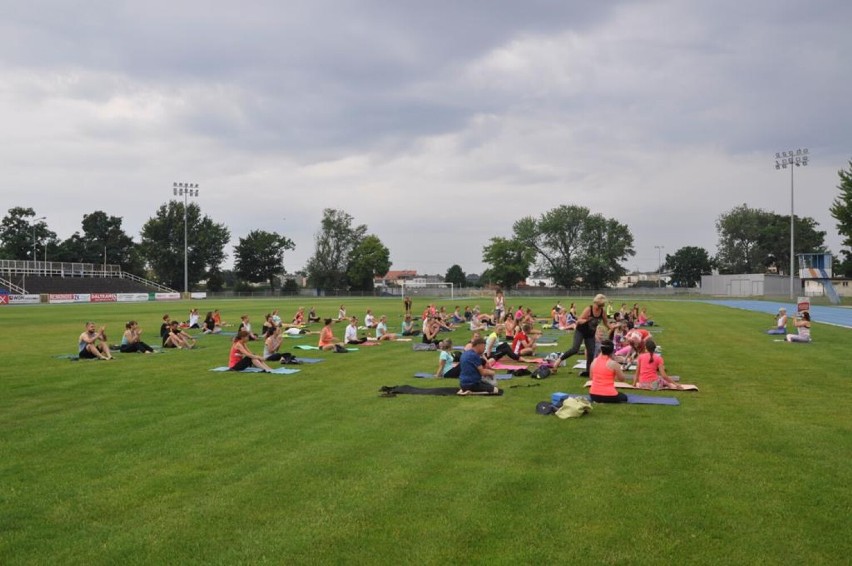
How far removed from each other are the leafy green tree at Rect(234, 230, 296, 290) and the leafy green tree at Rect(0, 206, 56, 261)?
98.6ft

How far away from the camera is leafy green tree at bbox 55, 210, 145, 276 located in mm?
103188

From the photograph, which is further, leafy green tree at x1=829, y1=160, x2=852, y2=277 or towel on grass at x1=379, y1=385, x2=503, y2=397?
leafy green tree at x1=829, y1=160, x2=852, y2=277

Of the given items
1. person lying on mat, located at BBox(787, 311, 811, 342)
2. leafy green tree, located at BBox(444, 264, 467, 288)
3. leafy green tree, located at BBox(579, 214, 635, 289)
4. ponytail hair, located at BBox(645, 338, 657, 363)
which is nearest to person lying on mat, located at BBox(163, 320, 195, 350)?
ponytail hair, located at BBox(645, 338, 657, 363)

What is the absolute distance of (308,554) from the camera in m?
4.95

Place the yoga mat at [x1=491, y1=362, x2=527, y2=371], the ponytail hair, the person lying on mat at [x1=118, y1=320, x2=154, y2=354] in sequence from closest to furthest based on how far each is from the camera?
1. the ponytail hair
2. the yoga mat at [x1=491, y1=362, x2=527, y2=371]
3. the person lying on mat at [x1=118, y1=320, x2=154, y2=354]

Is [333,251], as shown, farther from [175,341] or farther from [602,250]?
[175,341]

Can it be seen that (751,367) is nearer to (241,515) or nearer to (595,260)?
(241,515)

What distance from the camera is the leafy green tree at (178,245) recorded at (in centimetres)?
10031

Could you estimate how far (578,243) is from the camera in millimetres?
112688

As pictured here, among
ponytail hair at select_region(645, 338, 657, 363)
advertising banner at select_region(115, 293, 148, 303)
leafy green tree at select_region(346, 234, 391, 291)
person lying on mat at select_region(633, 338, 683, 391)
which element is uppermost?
leafy green tree at select_region(346, 234, 391, 291)

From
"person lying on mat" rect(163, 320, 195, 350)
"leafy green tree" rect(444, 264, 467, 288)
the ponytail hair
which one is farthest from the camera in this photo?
"leafy green tree" rect(444, 264, 467, 288)

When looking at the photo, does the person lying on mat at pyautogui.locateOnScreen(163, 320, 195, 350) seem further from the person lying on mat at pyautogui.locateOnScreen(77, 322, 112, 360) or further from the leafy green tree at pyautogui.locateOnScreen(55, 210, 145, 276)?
the leafy green tree at pyautogui.locateOnScreen(55, 210, 145, 276)

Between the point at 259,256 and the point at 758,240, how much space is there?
8951 centimetres

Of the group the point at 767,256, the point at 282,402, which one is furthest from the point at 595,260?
the point at 282,402
